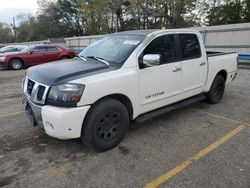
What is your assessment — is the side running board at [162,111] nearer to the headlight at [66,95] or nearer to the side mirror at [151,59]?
the side mirror at [151,59]

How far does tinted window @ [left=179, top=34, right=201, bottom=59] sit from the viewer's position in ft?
15.0

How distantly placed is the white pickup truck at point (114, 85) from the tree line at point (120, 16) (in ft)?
85.0

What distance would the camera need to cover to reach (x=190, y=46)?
473cm

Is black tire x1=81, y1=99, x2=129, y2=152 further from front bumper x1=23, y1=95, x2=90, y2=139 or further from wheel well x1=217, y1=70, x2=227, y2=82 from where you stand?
wheel well x1=217, y1=70, x2=227, y2=82

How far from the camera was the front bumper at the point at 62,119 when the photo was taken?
9.88 feet

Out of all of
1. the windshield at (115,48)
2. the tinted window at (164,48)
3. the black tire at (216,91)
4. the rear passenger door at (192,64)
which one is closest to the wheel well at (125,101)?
the windshield at (115,48)

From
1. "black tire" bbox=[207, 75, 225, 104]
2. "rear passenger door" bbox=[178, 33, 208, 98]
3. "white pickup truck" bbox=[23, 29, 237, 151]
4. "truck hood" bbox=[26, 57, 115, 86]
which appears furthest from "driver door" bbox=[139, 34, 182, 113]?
"black tire" bbox=[207, 75, 225, 104]

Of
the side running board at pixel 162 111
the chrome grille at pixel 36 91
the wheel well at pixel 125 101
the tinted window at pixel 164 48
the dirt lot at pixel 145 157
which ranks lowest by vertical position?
the dirt lot at pixel 145 157

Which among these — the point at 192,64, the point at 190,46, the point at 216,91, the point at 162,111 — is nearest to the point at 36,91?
the point at 162,111

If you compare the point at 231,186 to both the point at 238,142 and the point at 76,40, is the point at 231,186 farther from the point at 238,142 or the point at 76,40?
the point at 76,40

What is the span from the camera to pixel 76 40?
85.9 feet

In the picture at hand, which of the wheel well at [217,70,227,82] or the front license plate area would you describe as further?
the wheel well at [217,70,227,82]

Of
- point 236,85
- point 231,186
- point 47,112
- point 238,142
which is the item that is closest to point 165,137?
point 238,142

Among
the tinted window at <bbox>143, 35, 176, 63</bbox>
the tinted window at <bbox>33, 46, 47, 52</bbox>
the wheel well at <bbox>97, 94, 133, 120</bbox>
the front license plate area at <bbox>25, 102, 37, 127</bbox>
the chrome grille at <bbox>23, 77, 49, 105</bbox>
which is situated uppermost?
the tinted window at <bbox>143, 35, 176, 63</bbox>
